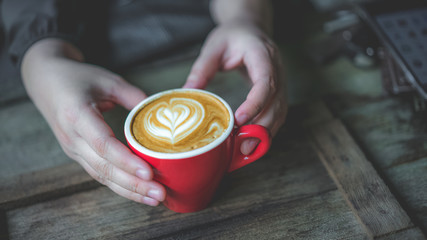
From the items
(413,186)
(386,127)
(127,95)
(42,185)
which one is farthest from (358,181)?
(42,185)

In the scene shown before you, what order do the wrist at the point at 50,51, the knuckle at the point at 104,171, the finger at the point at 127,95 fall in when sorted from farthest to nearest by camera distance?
the wrist at the point at 50,51
the finger at the point at 127,95
the knuckle at the point at 104,171

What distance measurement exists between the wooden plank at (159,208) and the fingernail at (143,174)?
0.49 feet

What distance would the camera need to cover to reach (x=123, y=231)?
2.21ft

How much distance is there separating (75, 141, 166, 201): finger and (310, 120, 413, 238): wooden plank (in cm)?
41

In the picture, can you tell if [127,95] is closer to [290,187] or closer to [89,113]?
[89,113]

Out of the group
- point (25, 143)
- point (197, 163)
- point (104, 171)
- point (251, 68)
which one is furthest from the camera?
point (25, 143)

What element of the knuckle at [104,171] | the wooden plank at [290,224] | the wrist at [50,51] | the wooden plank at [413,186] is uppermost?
the wrist at [50,51]

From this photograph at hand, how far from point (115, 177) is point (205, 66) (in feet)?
1.21

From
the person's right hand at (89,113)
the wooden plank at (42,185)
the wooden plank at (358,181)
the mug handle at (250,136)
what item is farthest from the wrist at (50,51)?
the wooden plank at (358,181)

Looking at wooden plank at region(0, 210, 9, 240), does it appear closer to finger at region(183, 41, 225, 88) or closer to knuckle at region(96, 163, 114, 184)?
knuckle at region(96, 163, 114, 184)

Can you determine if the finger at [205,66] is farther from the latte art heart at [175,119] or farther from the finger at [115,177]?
the finger at [115,177]

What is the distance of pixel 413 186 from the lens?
712mm

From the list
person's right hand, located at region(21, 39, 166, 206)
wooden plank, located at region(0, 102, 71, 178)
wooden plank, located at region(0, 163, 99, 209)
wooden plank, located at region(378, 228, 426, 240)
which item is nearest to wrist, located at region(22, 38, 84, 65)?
person's right hand, located at region(21, 39, 166, 206)

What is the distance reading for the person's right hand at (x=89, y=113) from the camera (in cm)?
62
